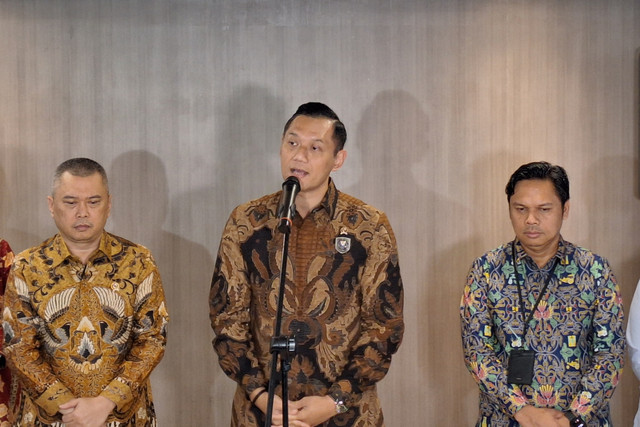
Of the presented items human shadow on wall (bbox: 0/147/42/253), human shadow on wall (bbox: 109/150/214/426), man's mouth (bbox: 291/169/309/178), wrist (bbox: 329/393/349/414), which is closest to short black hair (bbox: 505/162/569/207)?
man's mouth (bbox: 291/169/309/178)

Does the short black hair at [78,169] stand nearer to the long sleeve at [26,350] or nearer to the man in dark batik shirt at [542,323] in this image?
the long sleeve at [26,350]

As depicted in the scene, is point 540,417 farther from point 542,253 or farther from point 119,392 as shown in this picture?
point 119,392

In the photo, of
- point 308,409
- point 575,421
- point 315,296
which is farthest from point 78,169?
point 575,421

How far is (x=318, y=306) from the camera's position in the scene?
3396 mm

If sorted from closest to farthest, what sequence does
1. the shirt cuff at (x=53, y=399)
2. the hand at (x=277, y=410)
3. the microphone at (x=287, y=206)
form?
1. the microphone at (x=287, y=206)
2. the hand at (x=277, y=410)
3. the shirt cuff at (x=53, y=399)

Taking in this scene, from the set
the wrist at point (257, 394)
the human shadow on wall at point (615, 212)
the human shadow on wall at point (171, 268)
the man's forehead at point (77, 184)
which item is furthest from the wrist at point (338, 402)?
the human shadow on wall at point (615, 212)

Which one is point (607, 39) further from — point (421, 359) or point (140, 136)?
point (140, 136)

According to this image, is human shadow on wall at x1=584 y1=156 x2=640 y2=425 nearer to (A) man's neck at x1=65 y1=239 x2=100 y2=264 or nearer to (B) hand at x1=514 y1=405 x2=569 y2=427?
(B) hand at x1=514 y1=405 x2=569 y2=427

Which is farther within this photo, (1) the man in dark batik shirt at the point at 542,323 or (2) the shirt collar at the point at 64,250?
(2) the shirt collar at the point at 64,250

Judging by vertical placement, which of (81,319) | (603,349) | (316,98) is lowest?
(603,349)

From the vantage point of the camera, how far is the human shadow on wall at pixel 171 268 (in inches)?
186

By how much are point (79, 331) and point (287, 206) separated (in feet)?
4.30

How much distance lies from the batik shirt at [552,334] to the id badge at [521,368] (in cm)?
3

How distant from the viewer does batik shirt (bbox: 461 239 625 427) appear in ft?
11.3
